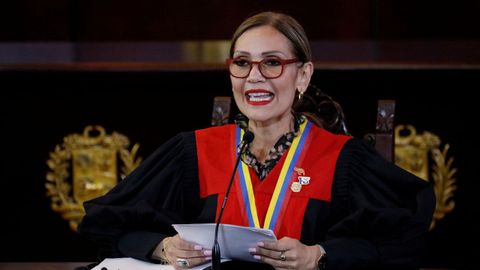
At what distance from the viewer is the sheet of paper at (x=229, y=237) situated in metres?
2.17

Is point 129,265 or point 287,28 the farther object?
point 287,28

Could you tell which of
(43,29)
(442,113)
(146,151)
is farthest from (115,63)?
(442,113)

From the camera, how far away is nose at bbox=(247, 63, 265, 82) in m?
2.45

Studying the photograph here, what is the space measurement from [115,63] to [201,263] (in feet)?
6.65

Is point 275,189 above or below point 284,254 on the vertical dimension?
above

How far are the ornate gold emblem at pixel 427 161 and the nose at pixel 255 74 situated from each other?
1.67 meters

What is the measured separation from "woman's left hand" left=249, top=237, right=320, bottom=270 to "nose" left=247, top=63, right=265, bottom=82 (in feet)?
1.38

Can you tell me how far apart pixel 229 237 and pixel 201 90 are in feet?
6.52

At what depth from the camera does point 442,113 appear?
159 inches

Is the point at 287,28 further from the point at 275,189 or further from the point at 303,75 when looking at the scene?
the point at 275,189

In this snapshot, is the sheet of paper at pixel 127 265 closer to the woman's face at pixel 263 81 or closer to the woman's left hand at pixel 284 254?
the woman's left hand at pixel 284 254

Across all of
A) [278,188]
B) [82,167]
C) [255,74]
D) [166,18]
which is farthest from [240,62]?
[166,18]

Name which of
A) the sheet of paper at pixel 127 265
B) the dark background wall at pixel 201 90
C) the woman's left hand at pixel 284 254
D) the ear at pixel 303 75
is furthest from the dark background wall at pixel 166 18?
the woman's left hand at pixel 284 254

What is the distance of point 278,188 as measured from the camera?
8.04 feet
